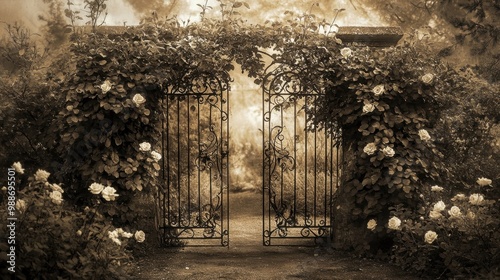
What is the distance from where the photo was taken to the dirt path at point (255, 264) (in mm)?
5707

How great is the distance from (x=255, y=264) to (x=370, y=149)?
1.57 metres

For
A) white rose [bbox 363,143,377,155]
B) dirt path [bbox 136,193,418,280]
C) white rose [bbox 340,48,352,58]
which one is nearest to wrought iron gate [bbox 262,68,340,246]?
dirt path [bbox 136,193,418,280]

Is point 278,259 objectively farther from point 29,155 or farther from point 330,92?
point 29,155

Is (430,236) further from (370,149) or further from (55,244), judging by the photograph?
(55,244)

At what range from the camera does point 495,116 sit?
6949 millimetres

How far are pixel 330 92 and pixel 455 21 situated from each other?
4.55 meters

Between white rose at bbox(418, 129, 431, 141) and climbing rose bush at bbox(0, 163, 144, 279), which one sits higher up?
white rose at bbox(418, 129, 431, 141)

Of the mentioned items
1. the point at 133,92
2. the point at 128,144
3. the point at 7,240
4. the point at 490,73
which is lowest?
the point at 7,240

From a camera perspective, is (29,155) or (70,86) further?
(29,155)

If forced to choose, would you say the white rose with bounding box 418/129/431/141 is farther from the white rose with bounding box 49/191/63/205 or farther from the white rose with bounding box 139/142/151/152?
the white rose with bounding box 49/191/63/205

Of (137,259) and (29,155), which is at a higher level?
(29,155)

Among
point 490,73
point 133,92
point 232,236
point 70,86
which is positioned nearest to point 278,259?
point 232,236

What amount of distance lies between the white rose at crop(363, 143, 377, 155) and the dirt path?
1070mm

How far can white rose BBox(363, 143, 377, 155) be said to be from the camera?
235 inches
